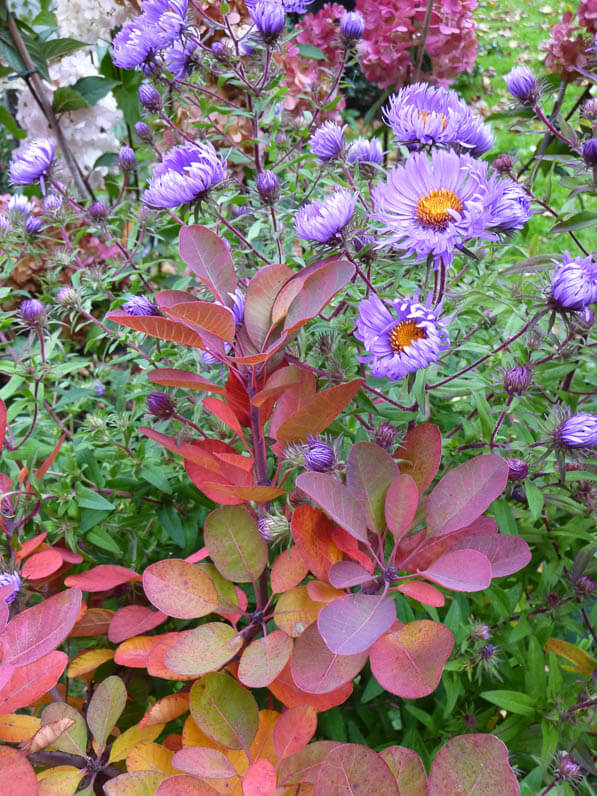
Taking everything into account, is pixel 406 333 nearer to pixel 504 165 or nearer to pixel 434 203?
pixel 434 203

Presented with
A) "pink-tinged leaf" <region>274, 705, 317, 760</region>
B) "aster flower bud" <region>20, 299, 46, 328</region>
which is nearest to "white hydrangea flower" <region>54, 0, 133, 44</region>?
"aster flower bud" <region>20, 299, 46, 328</region>

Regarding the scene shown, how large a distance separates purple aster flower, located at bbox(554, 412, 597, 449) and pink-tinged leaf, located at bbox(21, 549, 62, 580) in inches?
17.0

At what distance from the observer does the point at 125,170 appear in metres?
1.11

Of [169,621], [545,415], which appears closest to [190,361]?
[169,621]

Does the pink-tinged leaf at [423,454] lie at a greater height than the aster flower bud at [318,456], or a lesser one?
lesser

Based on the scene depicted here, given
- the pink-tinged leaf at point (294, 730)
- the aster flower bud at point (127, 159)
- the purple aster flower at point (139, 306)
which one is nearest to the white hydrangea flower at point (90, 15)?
the aster flower bud at point (127, 159)

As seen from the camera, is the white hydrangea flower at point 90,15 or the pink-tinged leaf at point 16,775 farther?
the white hydrangea flower at point 90,15

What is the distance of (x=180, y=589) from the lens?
46cm

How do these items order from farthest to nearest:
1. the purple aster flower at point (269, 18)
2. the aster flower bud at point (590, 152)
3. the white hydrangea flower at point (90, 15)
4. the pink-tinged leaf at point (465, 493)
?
the white hydrangea flower at point (90, 15) < the purple aster flower at point (269, 18) < the aster flower bud at point (590, 152) < the pink-tinged leaf at point (465, 493)

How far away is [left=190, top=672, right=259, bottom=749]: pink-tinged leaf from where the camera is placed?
43 cm

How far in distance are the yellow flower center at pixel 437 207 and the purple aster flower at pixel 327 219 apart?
0.06 meters

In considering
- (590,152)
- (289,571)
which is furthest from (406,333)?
(590,152)

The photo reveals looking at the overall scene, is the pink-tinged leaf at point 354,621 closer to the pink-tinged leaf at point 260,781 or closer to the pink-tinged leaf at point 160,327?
the pink-tinged leaf at point 260,781

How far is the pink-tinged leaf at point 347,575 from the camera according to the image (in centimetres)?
41
